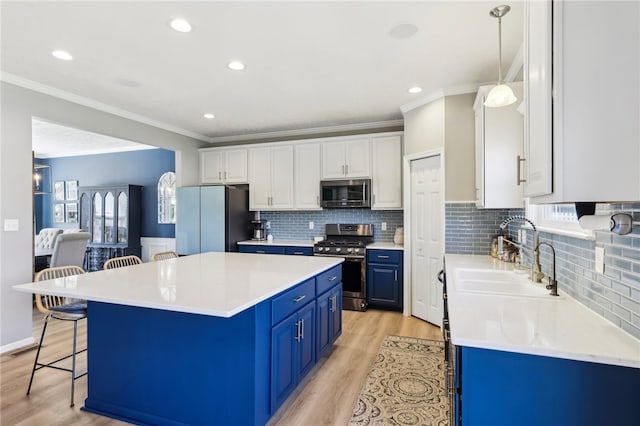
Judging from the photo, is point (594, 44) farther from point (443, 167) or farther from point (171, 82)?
point (171, 82)

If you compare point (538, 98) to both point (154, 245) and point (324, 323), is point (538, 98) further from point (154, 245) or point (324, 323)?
point (154, 245)

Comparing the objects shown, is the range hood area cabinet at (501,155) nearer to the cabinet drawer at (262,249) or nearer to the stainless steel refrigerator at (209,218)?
the cabinet drawer at (262,249)

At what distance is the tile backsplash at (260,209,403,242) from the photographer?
492cm

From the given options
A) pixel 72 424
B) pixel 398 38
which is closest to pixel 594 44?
pixel 398 38

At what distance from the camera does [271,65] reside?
302 cm

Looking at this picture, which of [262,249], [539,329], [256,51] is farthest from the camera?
[262,249]

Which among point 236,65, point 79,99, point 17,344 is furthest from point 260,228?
point 17,344

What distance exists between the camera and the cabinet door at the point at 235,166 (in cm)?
546

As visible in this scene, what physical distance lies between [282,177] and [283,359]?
3479 mm

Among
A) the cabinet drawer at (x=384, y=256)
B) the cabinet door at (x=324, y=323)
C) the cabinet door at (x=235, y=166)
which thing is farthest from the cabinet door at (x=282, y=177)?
the cabinet door at (x=324, y=323)

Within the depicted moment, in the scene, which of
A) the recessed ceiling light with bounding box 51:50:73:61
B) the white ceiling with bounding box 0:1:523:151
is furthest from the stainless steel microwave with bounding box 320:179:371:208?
the recessed ceiling light with bounding box 51:50:73:61

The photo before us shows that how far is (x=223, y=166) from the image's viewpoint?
559 centimetres

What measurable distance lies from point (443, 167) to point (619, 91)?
109 inches

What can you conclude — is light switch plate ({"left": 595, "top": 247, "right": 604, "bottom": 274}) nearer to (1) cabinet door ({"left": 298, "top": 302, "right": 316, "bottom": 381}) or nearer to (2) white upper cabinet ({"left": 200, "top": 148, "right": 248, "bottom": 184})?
(1) cabinet door ({"left": 298, "top": 302, "right": 316, "bottom": 381})
